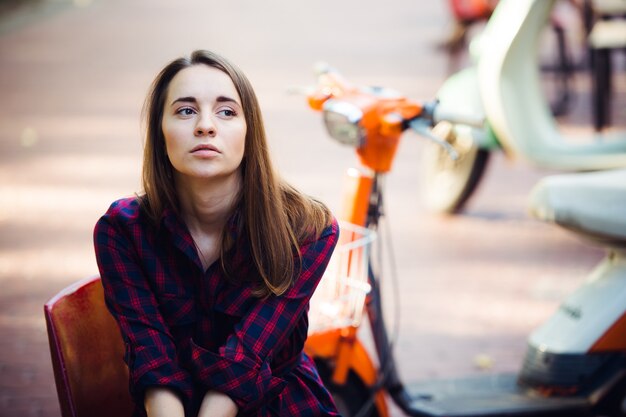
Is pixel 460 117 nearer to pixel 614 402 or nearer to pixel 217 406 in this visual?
pixel 217 406

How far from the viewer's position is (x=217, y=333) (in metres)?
2.08

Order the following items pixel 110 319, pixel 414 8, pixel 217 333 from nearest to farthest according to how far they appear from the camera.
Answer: pixel 217 333 → pixel 110 319 → pixel 414 8

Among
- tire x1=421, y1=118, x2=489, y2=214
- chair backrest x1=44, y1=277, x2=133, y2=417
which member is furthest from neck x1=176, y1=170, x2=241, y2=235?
tire x1=421, y1=118, x2=489, y2=214

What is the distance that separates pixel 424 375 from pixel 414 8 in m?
11.2

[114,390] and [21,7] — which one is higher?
[21,7]

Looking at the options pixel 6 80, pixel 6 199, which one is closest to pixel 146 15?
pixel 6 80

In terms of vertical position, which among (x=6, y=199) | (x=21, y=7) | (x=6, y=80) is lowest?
(x=6, y=199)

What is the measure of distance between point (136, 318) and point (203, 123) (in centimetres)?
48

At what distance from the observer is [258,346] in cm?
199

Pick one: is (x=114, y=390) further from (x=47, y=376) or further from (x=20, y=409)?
(x=47, y=376)

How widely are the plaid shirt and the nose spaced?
222 millimetres

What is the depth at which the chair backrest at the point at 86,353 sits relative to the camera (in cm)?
204

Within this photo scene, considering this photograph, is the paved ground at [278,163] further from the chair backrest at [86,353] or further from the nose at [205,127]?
the nose at [205,127]

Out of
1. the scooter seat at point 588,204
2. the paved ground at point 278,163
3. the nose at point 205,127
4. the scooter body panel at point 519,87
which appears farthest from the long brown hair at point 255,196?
the scooter body panel at point 519,87
